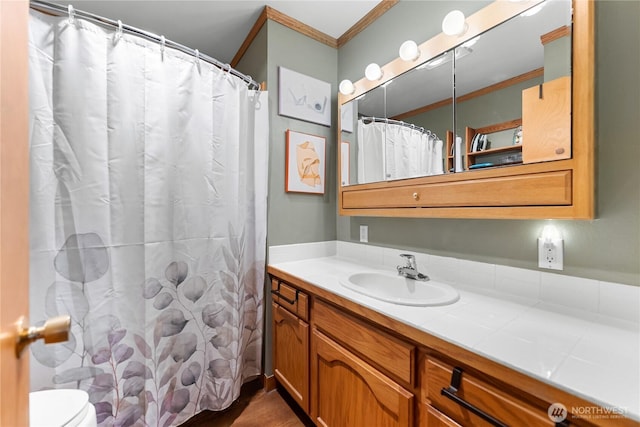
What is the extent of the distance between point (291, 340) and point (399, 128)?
140 centimetres

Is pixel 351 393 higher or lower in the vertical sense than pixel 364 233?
lower

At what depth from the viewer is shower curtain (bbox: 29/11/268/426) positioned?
105 centimetres

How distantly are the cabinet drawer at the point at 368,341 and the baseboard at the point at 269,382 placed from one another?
79 cm

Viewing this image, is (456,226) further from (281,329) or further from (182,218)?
(182,218)

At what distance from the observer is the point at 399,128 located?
1.55 metres

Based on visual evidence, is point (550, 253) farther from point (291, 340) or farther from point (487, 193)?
point (291, 340)

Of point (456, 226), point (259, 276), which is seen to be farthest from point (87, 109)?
point (456, 226)

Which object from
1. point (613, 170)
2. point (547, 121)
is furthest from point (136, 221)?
point (613, 170)

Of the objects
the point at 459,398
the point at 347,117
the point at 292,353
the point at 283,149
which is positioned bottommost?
the point at 292,353

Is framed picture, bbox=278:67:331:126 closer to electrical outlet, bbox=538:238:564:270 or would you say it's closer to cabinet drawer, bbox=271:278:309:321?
cabinet drawer, bbox=271:278:309:321

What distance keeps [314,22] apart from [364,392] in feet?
7.28

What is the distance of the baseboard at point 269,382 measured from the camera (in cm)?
175

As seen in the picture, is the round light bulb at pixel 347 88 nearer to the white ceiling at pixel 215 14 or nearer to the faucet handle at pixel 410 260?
the white ceiling at pixel 215 14

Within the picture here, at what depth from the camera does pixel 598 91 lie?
900 millimetres
